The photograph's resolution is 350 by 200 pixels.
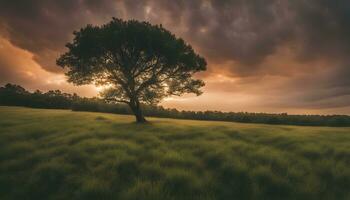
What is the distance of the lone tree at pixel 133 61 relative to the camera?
3231 cm

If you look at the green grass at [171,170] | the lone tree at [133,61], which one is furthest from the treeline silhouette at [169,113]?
the green grass at [171,170]

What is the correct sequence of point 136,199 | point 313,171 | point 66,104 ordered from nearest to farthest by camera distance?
point 136,199
point 313,171
point 66,104

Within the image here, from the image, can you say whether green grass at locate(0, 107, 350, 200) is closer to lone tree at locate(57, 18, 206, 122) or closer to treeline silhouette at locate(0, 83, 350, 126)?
lone tree at locate(57, 18, 206, 122)

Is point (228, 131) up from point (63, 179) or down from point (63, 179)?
up

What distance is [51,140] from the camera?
22359mm

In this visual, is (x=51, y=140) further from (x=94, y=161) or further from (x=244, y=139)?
(x=244, y=139)

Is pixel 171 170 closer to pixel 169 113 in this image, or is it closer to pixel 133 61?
pixel 133 61

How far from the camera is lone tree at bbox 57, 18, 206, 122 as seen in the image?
32.3 meters

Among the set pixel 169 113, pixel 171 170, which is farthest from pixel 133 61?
pixel 169 113

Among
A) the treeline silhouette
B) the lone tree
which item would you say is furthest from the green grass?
the treeline silhouette

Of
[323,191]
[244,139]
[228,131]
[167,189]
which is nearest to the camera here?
[167,189]

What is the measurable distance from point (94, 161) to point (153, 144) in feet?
18.8

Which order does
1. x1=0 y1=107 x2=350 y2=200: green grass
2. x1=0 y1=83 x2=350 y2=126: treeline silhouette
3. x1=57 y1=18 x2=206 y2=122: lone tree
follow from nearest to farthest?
x1=0 y1=107 x2=350 y2=200: green grass
x1=57 y1=18 x2=206 y2=122: lone tree
x1=0 y1=83 x2=350 y2=126: treeline silhouette

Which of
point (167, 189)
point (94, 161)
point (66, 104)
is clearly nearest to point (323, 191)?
point (167, 189)
